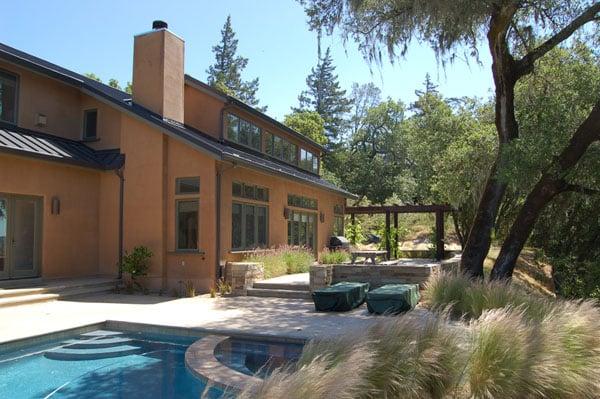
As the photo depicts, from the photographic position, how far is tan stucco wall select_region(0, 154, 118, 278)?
1251cm

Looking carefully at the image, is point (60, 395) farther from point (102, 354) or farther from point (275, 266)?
point (275, 266)

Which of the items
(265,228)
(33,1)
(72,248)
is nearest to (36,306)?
(72,248)

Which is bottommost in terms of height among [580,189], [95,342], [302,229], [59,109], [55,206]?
[95,342]

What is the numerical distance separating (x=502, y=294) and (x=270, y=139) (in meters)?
13.2

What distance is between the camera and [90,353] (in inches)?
291

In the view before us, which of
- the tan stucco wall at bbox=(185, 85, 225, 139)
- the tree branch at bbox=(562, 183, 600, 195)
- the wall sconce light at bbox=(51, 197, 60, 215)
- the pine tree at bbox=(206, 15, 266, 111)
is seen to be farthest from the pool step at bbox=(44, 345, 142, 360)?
the pine tree at bbox=(206, 15, 266, 111)

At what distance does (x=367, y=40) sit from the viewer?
1212 cm

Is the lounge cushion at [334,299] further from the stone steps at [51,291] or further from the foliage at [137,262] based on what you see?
the stone steps at [51,291]

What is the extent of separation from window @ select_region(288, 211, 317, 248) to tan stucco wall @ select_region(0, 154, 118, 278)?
258 inches

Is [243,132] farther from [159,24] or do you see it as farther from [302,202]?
[159,24]

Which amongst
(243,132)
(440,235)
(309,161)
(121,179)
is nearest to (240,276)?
(121,179)

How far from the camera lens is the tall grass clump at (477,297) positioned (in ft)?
24.4

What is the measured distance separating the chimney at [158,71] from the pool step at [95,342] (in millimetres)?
8397

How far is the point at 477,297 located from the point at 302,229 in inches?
456
